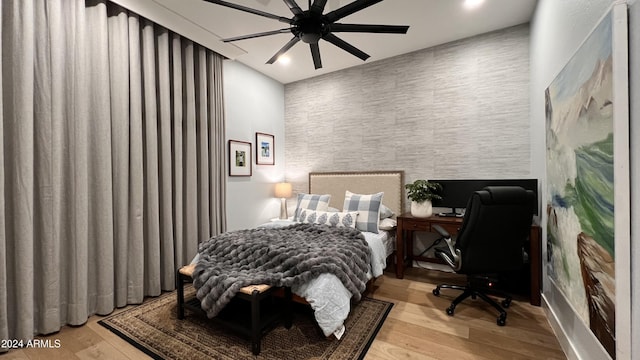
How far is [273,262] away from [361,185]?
206 cm

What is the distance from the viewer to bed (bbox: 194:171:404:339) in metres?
1.84

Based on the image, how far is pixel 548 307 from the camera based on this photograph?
2164mm

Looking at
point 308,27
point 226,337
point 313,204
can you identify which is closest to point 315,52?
point 308,27

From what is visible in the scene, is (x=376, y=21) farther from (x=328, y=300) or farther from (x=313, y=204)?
(x=328, y=300)

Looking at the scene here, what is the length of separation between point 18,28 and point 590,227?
3.71 meters

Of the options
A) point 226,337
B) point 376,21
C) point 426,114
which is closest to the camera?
point 226,337

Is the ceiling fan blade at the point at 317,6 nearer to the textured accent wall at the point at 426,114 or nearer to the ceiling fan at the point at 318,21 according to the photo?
the ceiling fan at the point at 318,21

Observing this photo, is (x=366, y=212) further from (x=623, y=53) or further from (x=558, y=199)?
(x=623, y=53)

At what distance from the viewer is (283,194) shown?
4238 mm

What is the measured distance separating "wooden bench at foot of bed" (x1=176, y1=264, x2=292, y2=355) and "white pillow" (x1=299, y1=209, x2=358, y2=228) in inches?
42.4

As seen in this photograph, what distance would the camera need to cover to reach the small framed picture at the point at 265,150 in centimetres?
404

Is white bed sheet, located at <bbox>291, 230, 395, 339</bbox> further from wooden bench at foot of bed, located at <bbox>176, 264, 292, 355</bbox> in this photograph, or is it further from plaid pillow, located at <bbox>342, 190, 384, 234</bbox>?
plaid pillow, located at <bbox>342, 190, 384, 234</bbox>

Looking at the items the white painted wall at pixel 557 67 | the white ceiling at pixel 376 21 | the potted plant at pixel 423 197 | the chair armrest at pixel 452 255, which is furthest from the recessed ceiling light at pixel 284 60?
the chair armrest at pixel 452 255

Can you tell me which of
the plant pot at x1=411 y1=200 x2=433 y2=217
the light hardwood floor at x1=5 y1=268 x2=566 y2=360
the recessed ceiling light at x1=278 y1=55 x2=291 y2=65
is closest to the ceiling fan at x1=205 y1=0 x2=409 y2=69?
the recessed ceiling light at x1=278 y1=55 x2=291 y2=65
